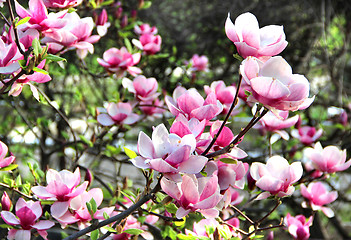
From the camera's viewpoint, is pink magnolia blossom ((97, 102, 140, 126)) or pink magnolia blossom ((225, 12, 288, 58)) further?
pink magnolia blossom ((97, 102, 140, 126))

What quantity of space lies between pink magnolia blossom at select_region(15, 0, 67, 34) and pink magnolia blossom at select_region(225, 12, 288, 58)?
33 cm

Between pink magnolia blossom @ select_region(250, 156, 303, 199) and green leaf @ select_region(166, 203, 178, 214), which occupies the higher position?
green leaf @ select_region(166, 203, 178, 214)

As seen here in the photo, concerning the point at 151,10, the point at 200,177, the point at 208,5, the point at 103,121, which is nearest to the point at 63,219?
the point at 200,177

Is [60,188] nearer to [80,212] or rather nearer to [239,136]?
[80,212]

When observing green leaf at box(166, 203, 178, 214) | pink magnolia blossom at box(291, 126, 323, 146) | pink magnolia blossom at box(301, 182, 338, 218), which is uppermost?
green leaf at box(166, 203, 178, 214)

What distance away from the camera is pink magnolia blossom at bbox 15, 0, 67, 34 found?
724mm

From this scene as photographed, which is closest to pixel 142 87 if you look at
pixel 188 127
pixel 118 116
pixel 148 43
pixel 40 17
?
pixel 118 116

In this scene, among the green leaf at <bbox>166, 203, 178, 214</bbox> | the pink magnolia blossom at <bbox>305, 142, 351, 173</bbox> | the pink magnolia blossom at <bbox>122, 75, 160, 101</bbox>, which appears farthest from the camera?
the pink magnolia blossom at <bbox>122, 75, 160, 101</bbox>

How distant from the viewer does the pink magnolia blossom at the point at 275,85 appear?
→ 1.78 ft

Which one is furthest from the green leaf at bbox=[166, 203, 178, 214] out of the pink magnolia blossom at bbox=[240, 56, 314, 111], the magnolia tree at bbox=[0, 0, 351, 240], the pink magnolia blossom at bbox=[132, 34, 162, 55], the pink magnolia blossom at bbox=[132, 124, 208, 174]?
the pink magnolia blossom at bbox=[132, 34, 162, 55]

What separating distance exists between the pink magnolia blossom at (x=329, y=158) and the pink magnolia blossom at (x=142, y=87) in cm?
42

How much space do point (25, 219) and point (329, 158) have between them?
2.21 ft

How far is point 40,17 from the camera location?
0.73 metres

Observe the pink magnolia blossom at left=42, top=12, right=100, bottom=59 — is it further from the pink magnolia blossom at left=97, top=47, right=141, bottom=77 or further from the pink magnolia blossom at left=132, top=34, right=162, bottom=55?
the pink magnolia blossom at left=132, top=34, right=162, bottom=55
